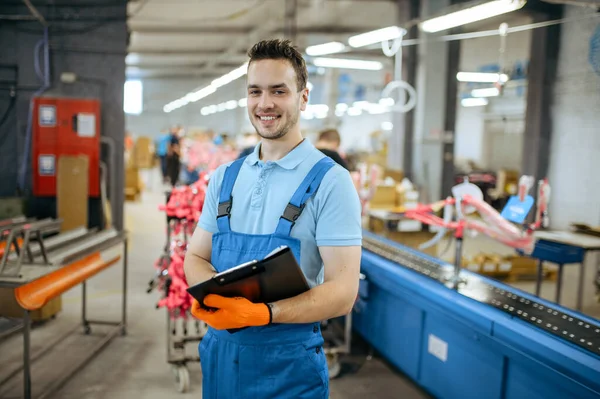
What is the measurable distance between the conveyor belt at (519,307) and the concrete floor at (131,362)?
0.81 meters

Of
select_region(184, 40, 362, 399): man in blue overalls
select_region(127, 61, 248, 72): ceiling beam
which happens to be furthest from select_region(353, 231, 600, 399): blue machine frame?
select_region(127, 61, 248, 72): ceiling beam

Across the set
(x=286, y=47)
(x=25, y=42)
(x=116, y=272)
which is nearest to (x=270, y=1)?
(x=25, y=42)

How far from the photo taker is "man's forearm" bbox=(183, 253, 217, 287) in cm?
148

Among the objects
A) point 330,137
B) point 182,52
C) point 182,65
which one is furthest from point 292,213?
point 182,65

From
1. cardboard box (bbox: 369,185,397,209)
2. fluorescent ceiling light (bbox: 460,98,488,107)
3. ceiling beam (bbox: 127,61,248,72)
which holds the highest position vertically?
ceiling beam (bbox: 127,61,248,72)

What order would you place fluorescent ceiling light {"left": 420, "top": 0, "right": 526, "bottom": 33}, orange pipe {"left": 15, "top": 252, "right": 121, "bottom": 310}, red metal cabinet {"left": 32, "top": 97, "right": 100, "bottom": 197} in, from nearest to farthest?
orange pipe {"left": 15, "top": 252, "right": 121, "bottom": 310}, fluorescent ceiling light {"left": 420, "top": 0, "right": 526, "bottom": 33}, red metal cabinet {"left": 32, "top": 97, "right": 100, "bottom": 197}

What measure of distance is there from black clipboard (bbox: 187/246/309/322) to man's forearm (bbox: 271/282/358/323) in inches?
0.9

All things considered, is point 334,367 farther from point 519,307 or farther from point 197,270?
point 197,270

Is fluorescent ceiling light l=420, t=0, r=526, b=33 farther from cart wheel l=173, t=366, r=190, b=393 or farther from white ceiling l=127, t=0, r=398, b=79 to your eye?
cart wheel l=173, t=366, r=190, b=393

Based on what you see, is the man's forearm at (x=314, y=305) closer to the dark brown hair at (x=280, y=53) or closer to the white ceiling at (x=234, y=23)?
the dark brown hair at (x=280, y=53)

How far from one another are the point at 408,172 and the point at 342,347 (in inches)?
233

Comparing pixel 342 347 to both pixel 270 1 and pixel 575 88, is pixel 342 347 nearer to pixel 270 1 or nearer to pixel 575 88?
pixel 575 88

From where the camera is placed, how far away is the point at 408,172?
29.8ft

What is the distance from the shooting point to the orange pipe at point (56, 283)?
8.64 feet
